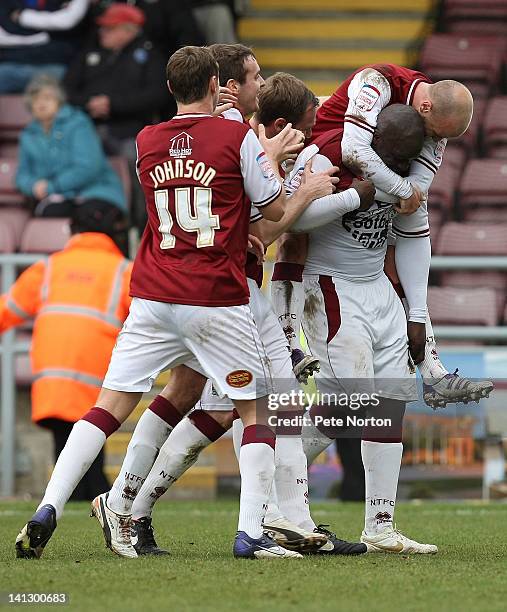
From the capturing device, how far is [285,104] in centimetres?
594

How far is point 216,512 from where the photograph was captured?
8.70 metres

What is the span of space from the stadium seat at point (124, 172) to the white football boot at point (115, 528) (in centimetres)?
654

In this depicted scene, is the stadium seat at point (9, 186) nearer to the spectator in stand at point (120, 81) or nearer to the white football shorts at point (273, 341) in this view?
the spectator in stand at point (120, 81)

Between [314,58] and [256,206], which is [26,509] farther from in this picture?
[314,58]

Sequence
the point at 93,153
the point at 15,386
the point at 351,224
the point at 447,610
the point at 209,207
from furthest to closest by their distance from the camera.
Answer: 1. the point at 93,153
2. the point at 15,386
3. the point at 351,224
4. the point at 209,207
5. the point at 447,610

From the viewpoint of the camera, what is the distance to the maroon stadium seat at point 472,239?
38.5 ft

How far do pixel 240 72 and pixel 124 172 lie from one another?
6.42m

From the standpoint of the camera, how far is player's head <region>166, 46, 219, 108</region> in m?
5.42

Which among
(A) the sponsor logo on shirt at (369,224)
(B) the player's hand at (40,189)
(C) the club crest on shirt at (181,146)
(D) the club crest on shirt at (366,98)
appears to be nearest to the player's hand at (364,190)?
(A) the sponsor logo on shirt at (369,224)

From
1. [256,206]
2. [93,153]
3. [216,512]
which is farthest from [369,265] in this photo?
[93,153]

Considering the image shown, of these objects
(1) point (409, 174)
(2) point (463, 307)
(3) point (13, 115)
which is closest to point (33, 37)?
(3) point (13, 115)

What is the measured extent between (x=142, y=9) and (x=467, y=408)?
17.7ft

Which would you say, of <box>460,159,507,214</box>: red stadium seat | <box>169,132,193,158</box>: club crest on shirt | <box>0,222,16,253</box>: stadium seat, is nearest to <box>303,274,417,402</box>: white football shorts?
<box>169,132,193,158</box>: club crest on shirt

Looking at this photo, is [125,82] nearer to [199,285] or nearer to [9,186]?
[9,186]
